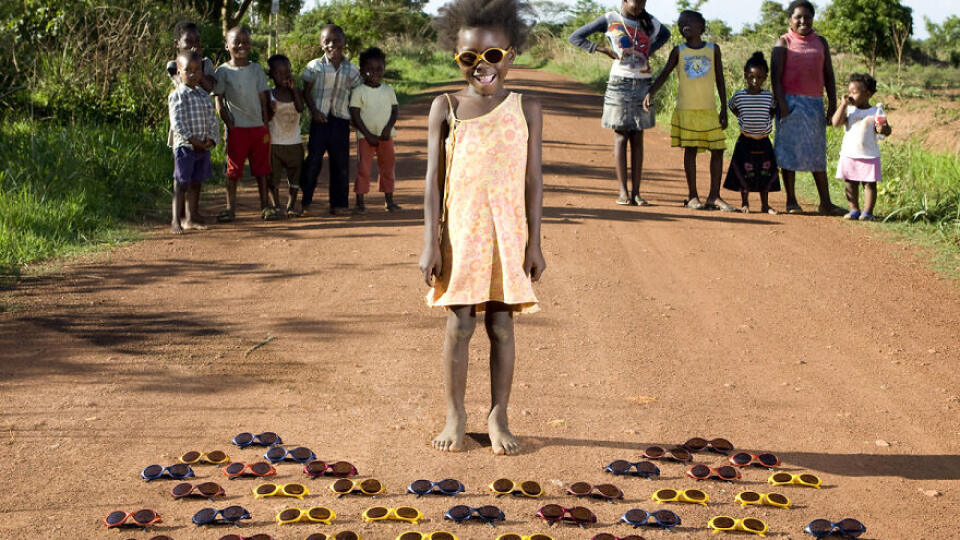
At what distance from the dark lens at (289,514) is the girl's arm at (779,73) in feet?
22.8

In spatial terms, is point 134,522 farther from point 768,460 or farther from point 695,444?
point 768,460

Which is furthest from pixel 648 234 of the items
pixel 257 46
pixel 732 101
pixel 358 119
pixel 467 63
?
pixel 257 46

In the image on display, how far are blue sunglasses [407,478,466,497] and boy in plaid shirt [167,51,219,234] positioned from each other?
5218 millimetres

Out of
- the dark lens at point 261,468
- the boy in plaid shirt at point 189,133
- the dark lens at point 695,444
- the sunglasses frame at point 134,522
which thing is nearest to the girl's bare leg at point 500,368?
the dark lens at point 695,444

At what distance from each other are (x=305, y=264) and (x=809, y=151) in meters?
4.67

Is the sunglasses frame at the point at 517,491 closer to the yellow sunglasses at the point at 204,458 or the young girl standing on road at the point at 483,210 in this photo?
the young girl standing on road at the point at 483,210

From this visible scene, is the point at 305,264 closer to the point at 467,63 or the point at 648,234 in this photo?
the point at 648,234

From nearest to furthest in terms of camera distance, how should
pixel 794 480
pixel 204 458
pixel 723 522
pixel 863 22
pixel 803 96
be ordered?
pixel 723 522 < pixel 794 480 < pixel 204 458 < pixel 803 96 < pixel 863 22

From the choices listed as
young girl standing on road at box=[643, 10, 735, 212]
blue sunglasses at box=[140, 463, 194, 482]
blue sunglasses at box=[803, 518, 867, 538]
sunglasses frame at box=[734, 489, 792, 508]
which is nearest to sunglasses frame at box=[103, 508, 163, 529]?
blue sunglasses at box=[140, 463, 194, 482]

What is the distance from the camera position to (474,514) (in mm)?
3762

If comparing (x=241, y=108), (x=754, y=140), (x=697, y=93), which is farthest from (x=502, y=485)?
(x=754, y=140)

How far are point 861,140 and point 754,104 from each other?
3.15 ft

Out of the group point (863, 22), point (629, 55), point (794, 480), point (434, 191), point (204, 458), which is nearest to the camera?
point (794, 480)

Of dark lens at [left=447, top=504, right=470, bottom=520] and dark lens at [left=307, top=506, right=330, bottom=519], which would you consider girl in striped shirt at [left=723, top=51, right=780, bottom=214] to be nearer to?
dark lens at [left=447, top=504, right=470, bottom=520]
